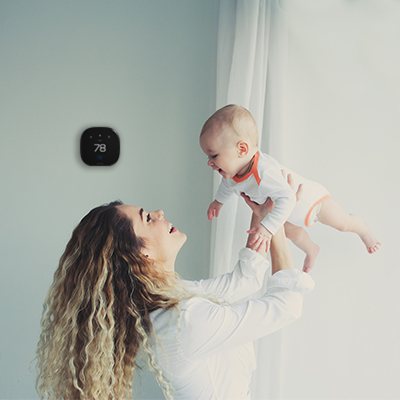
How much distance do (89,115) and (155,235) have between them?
80 centimetres

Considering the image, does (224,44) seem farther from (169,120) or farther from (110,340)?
(110,340)

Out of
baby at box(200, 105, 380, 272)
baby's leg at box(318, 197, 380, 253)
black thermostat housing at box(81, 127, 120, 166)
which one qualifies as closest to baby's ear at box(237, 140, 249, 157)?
baby at box(200, 105, 380, 272)

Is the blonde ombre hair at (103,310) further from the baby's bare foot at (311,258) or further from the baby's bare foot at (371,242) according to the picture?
the baby's bare foot at (371,242)

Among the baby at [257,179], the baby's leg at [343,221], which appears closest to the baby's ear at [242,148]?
the baby at [257,179]

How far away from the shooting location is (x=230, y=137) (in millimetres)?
1008

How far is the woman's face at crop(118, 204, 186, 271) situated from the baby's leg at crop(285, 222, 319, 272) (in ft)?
1.31

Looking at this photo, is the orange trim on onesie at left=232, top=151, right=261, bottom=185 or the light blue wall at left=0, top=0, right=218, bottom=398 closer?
the orange trim on onesie at left=232, top=151, right=261, bottom=185

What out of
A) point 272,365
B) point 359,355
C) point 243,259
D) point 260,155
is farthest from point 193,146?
point 359,355

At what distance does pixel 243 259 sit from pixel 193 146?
0.65m

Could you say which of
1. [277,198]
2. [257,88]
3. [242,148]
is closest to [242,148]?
[242,148]

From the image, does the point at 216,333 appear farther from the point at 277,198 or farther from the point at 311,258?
the point at 311,258

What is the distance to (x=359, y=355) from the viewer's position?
4.27 ft

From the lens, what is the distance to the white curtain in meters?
1.23

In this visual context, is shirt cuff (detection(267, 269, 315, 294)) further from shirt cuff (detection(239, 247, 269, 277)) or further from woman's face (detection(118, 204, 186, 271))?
woman's face (detection(118, 204, 186, 271))
